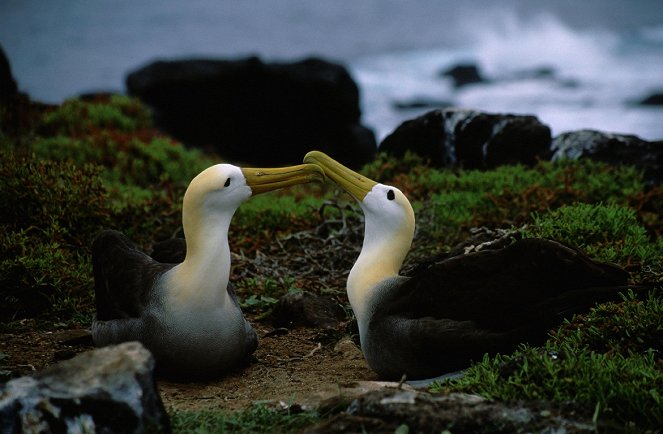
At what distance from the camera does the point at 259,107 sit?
17.8m

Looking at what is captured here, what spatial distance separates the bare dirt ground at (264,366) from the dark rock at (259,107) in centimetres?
1156

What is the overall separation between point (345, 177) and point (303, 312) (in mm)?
1296

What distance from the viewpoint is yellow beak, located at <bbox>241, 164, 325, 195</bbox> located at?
4.88 meters

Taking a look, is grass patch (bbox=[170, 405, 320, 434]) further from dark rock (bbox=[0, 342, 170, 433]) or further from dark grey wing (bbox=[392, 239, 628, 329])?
dark grey wing (bbox=[392, 239, 628, 329])

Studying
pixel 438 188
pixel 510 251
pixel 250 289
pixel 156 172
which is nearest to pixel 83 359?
pixel 510 251

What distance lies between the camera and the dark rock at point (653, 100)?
68.2 ft

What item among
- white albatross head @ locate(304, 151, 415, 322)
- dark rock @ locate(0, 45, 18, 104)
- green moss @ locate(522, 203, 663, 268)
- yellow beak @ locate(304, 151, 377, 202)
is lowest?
green moss @ locate(522, 203, 663, 268)

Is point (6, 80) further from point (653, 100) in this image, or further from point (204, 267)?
point (653, 100)

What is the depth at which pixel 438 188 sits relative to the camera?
8.93 metres

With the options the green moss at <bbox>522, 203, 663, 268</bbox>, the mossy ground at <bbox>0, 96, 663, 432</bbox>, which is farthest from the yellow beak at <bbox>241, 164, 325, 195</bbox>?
the green moss at <bbox>522, 203, 663, 268</bbox>

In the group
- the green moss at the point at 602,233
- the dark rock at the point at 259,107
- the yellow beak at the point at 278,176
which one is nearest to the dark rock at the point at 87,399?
the yellow beak at the point at 278,176

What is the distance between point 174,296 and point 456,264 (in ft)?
5.11

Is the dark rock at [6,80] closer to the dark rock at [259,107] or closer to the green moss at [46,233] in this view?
the dark rock at [259,107]

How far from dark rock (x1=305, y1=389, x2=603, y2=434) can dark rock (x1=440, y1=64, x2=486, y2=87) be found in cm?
2362
